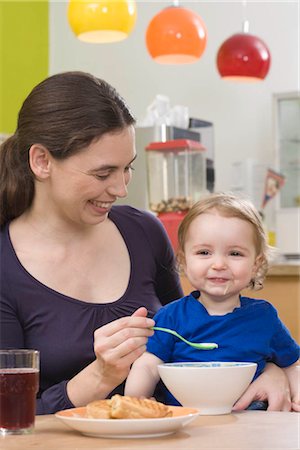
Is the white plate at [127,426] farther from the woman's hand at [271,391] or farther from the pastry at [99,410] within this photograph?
the woman's hand at [271,391]

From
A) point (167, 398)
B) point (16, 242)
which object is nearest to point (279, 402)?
point (167, 398)

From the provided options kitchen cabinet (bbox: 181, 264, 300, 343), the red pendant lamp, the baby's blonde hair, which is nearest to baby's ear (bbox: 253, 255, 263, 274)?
the baby's blonde hair

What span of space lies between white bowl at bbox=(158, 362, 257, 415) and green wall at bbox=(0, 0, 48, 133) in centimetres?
498

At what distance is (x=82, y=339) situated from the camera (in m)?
1.82

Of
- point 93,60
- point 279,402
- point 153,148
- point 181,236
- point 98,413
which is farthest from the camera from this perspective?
point 93,60

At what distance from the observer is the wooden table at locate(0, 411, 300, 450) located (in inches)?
45.6

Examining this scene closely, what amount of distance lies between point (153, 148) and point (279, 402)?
3172 millimetres

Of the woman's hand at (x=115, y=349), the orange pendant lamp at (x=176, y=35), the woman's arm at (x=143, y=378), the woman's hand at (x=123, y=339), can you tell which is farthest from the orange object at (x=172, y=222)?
the woman's hand at (x=123, y=339)

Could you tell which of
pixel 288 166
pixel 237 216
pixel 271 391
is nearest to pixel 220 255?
pixel 237 216

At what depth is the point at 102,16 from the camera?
12.9ft

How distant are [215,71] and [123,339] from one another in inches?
214

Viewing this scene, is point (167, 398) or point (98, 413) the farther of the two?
point (167, 398)

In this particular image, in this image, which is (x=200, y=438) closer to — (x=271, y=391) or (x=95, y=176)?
(x=271, y=391)

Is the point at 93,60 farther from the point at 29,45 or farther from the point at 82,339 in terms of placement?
the point at 82,339
